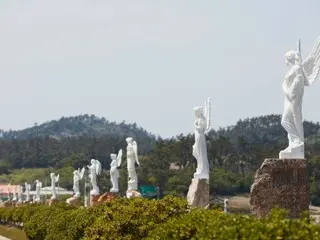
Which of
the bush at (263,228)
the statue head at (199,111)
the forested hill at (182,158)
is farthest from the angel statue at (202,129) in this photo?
the forested hill at (182,158)

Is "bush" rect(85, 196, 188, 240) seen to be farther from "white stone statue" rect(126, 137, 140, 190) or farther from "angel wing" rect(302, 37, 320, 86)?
"white stone statue" rect(126, 137, 140, 190)

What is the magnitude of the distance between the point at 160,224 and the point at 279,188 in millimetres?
2307

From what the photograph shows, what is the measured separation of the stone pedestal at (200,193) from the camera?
15.1m

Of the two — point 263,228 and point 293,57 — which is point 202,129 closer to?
point 293,57

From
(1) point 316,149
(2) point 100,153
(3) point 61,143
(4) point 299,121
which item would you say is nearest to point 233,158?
(1) point 316,149

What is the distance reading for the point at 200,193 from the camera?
15258mm

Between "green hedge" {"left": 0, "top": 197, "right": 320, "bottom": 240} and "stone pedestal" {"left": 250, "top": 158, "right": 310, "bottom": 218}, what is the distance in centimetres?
113

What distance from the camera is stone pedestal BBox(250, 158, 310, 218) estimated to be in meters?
9.95

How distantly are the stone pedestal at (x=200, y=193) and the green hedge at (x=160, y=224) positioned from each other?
2668 millimetres

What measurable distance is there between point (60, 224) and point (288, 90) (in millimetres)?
6962

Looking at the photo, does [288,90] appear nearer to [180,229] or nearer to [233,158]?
[180,229]

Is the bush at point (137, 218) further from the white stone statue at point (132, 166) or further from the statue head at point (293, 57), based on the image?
the white stone statue at point (132, 166)

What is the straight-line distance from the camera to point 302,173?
397 inches

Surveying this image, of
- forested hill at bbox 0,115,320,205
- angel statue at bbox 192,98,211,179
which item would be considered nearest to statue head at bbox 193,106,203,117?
angel statue at bbox 192,98,211,179
